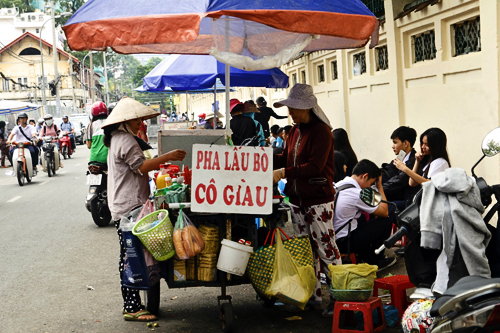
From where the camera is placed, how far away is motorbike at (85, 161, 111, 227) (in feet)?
32.0

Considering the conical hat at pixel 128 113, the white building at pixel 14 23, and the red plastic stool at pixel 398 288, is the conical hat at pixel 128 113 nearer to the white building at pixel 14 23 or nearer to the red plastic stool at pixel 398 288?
the red plastic stool at pixel 398 288

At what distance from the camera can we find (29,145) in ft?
55.9

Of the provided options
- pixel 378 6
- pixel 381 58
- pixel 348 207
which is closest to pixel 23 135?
pixel 381 58

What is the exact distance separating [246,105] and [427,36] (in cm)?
315

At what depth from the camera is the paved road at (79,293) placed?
5.20 meters

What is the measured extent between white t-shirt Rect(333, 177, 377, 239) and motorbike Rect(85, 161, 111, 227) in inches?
193

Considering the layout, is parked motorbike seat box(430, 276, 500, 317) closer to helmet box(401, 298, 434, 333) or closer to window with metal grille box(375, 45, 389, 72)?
helmet box(401, 298, 434, 333)

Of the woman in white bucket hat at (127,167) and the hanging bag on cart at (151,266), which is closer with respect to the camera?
the hanging bag on cart at (151,266)

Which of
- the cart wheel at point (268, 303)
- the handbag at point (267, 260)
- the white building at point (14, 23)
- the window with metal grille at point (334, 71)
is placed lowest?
the cart wheel at point (268, 303)

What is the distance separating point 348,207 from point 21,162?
41.8 ft

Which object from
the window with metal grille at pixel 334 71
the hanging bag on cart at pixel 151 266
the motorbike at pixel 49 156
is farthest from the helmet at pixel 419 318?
the motorbike at pixel 49 156

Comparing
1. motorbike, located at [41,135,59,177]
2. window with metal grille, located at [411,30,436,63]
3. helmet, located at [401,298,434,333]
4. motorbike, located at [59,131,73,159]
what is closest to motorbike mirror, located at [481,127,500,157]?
helmet, located at [401,298,434,333]

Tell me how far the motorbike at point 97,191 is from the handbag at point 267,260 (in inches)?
214

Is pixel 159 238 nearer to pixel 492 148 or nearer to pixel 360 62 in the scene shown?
pixel 492 148
